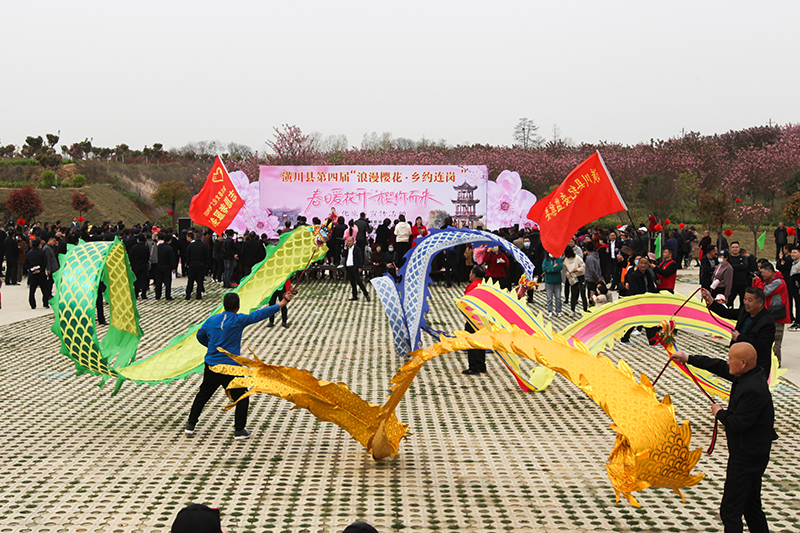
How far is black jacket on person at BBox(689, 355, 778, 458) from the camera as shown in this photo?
164 inches

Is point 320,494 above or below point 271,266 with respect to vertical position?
below

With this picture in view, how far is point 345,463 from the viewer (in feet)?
20.1

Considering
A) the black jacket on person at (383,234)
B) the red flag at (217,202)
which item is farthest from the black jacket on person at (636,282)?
the red flag at (217,202)

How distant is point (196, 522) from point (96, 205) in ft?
156

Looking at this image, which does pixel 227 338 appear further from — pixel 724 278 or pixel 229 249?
pixel 229 249

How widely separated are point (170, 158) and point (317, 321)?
191 ft

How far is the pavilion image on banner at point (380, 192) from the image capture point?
22.3m

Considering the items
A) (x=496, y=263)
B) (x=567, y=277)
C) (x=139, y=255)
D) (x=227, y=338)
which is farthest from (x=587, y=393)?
(x=139, y=255)

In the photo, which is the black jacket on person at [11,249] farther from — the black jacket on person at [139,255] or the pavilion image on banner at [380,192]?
the pavilion image on banner at [380,192]

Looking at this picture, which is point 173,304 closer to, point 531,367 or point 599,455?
point 531,367

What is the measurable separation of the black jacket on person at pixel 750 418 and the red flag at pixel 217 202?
1332 cm

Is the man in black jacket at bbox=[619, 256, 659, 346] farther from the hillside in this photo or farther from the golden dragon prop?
the hillside

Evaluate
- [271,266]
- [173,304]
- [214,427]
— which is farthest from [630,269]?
[173,304]

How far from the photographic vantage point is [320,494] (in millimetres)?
5445
